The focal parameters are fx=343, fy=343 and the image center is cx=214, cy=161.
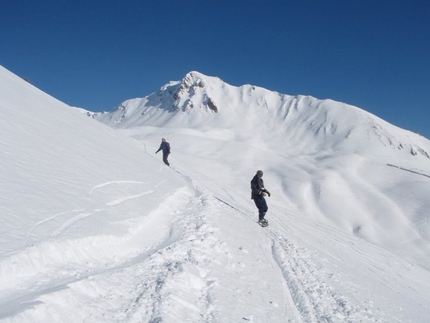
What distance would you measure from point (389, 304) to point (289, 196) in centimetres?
3026

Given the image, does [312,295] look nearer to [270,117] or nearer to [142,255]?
[142,255]

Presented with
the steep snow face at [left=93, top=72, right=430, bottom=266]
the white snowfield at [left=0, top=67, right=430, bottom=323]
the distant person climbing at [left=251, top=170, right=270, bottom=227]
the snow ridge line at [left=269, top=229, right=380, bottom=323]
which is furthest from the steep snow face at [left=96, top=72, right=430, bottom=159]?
the snow ridge line at [left=269, top=229, right=380, bottom=323]

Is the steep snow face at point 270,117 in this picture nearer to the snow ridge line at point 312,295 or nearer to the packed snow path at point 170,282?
the snow ridge line at point 312,295

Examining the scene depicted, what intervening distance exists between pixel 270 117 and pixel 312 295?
10771 cm

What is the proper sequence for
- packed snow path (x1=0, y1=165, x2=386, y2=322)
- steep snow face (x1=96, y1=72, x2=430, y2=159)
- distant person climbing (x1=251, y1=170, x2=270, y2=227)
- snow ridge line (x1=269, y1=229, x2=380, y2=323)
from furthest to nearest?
steep snow face (x1=96, y1=72, x2=430, y2=159) → distant person climbing (x1=251, y1=170, x2=270, y2=227) → snow ridge line (x1=269, y1=229, x2=380, y2=323) → packed snow path (x1=0, y1=165, x2=386, y2=322)

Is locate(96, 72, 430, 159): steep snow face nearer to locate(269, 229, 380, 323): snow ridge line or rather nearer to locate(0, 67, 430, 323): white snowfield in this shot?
locate(0, 67, 430, 323): white snowfield

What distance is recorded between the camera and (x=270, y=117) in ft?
365

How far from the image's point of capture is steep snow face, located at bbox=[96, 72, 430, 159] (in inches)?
3524

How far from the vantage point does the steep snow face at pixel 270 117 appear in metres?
89.5

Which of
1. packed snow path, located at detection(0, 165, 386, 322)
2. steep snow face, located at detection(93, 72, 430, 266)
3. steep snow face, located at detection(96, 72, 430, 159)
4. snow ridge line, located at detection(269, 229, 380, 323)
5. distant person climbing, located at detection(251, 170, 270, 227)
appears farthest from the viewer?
steep snow face, located at detection(96, 72, 430, 159)

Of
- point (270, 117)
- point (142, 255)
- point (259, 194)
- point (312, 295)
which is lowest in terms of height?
point (142, 255)

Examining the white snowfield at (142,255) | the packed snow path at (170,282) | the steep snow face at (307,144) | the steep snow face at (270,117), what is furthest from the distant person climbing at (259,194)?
the steep snow face at (270,117)

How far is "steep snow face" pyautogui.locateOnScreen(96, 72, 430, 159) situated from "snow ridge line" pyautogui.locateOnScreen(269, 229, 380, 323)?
70463mm

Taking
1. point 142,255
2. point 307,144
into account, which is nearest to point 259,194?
point 142,255
